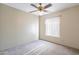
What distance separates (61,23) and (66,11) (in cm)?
66

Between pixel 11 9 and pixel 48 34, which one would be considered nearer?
pixel 11 9

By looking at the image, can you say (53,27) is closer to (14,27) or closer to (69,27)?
(69,27)

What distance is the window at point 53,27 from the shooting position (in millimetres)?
4125

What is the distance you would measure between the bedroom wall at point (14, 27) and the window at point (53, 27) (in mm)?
983

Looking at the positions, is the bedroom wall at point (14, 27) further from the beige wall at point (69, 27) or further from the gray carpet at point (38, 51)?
the beige wall at point (69, 27)

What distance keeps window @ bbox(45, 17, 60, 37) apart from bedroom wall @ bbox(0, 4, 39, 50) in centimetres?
98

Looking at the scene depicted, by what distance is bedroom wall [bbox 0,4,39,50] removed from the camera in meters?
2.84

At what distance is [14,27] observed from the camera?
329cm

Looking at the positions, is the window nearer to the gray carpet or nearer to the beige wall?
the beige wall

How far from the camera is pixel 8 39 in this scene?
3.06 meters

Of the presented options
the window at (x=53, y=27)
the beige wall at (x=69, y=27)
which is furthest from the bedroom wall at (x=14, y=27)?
the beige wall at (x=69, y=27)
